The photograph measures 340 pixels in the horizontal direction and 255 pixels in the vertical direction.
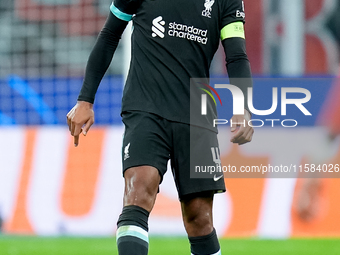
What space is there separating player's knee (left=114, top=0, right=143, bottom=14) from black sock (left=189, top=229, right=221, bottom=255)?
1.24m

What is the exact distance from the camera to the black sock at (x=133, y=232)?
2828 mm

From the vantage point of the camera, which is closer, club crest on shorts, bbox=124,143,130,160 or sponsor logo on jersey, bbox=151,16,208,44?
club crest on shorts, bbox=124,143,130,160

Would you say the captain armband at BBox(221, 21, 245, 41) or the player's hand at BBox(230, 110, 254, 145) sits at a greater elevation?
the captain armband at BBox(221, 21, 245, 41)

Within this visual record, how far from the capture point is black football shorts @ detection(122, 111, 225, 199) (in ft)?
10.2

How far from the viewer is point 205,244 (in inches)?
135

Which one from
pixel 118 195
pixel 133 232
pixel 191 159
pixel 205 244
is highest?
pixel 191 159

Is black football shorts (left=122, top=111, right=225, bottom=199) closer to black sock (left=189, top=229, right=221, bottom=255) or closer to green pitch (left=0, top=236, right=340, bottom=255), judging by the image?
black sock (left=189, top=229, right=221, bottom=255)

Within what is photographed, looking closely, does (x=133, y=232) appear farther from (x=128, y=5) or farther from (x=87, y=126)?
(x=128, y=5)

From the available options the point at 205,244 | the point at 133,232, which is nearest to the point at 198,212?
the point at 205,244

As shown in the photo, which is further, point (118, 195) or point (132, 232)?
point (118, 195)

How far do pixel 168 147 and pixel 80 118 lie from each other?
0.47 metres

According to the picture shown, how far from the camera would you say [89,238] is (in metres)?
6.48

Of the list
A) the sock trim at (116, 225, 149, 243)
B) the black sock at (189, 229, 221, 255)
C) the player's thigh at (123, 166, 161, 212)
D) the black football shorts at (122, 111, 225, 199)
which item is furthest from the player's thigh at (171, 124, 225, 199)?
the sock trim at (116, 225, 149, 243)

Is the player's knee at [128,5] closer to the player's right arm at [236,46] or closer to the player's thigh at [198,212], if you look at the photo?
the player's right arm at [236,46]
